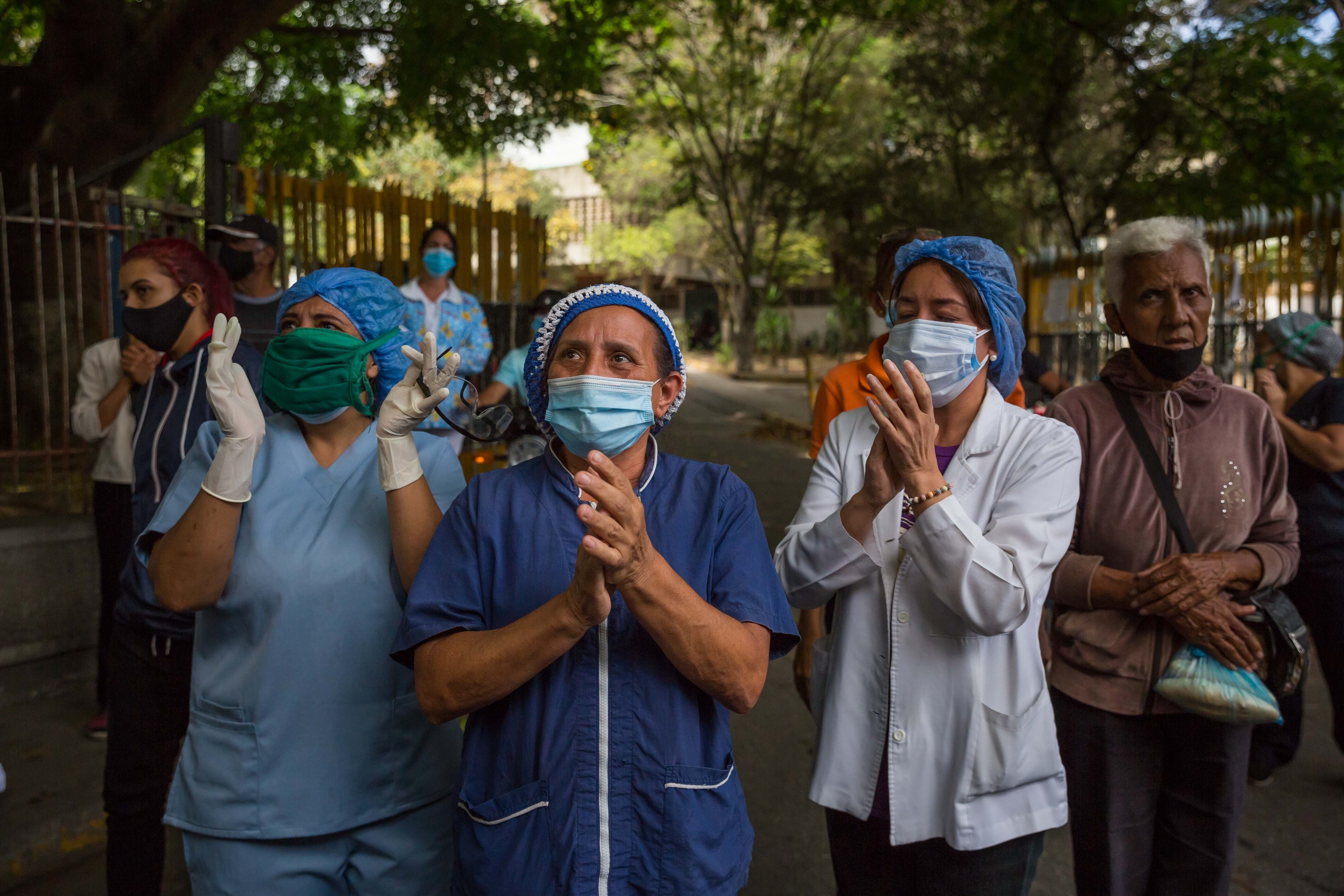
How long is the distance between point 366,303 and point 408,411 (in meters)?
0.42

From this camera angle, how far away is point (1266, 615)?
2.63m

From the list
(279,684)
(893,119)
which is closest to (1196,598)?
(279,684)

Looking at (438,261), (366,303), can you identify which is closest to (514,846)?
(366,303)

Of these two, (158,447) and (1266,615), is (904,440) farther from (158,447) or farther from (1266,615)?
(158,447)

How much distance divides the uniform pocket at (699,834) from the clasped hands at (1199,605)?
1.29 meters

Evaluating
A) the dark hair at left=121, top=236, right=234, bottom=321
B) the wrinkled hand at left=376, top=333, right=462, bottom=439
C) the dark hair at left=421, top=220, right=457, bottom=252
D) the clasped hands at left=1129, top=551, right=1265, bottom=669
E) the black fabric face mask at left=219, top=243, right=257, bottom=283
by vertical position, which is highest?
the dark hair at left=421, top=220, right=457, bottom=252

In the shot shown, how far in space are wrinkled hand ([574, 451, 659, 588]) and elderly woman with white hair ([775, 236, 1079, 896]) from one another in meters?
0.65

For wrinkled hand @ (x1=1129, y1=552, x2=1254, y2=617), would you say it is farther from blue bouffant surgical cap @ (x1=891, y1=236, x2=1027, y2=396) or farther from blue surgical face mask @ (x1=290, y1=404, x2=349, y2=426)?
blue surgical face mask @ (x1=290, y1=404, x2=349, y2=426)

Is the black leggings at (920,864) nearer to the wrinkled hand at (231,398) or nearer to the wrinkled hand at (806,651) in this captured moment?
the wrinkled hand at (806,651)


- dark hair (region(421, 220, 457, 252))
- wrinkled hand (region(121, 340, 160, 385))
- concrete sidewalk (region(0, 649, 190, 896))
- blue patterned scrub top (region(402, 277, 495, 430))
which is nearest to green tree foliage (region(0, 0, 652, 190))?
dark hair (region(421, 220, 457, 252))

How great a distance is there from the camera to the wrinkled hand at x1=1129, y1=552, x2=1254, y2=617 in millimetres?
2465

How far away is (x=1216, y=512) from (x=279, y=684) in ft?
7.42

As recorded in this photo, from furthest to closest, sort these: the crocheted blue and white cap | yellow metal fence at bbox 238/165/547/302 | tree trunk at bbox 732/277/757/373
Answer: tree trunk at bbox 732/277/757/373, yellow metal fence at bbox 238/165/547/302, the crocheted blue and white cap

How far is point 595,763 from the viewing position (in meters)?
1.71
